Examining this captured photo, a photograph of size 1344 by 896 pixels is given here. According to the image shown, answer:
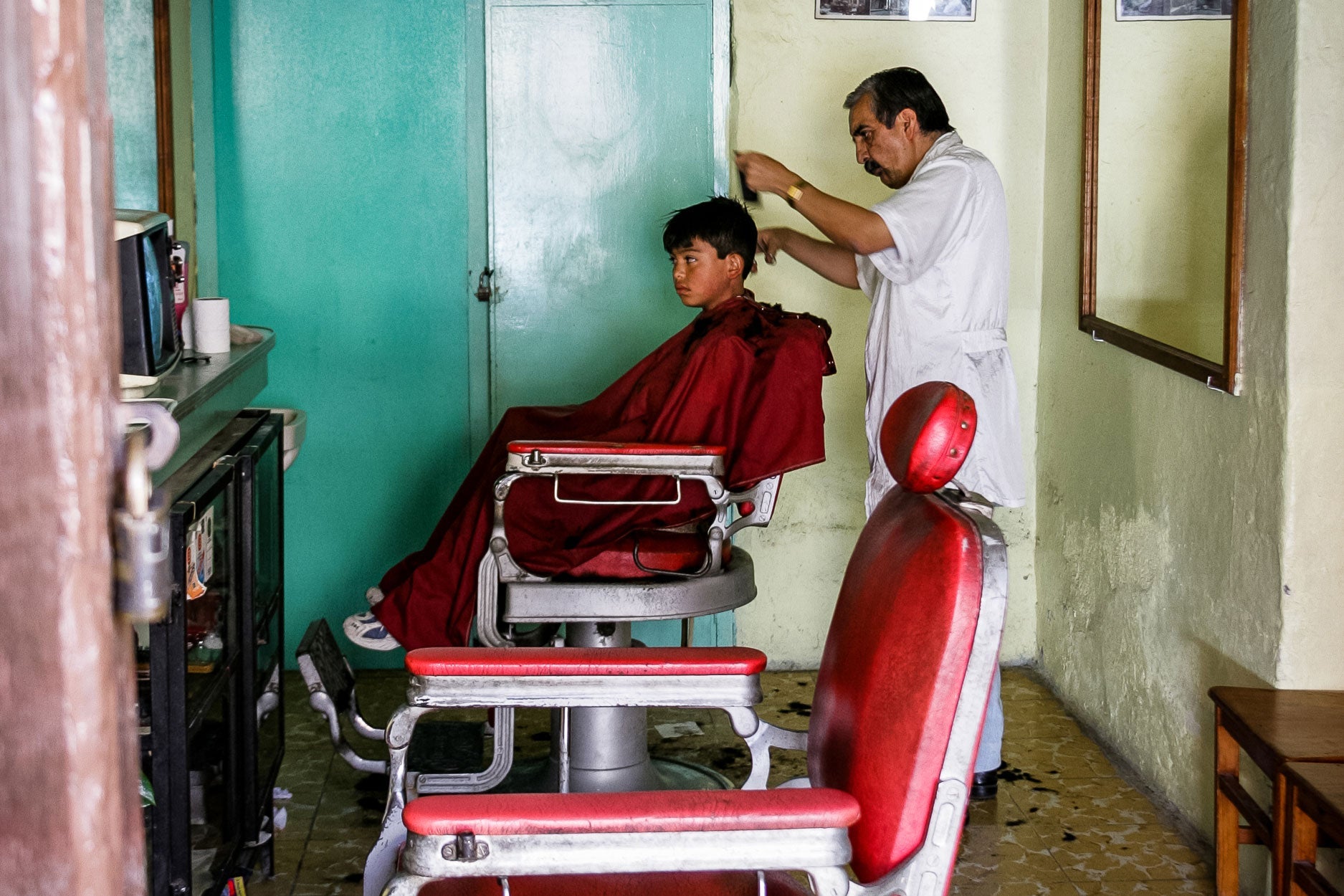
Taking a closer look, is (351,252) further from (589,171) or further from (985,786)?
(985,786)

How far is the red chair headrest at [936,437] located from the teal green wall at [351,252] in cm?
247

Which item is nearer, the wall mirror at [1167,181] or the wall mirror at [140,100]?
the wall mirror at [1167,181]

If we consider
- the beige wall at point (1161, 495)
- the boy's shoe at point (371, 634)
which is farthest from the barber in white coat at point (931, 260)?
the boy's shoe at point (371, 634)

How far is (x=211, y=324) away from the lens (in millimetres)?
2576

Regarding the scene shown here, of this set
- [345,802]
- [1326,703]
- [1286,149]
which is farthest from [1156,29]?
[345,802]

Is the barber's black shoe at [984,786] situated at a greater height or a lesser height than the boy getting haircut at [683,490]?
lesser

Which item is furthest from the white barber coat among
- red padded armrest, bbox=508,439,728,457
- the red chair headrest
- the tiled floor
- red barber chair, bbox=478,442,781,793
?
the red chair headrest

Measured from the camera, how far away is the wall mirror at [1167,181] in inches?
99.5

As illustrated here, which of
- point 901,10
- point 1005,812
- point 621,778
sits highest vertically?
point 901,10

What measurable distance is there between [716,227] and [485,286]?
94cm

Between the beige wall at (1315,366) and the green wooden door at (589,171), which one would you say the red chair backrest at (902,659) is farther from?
the green wooden door at (589,171)

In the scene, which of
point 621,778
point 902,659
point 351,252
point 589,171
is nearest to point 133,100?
point 351,252

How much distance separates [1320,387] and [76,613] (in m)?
2.24

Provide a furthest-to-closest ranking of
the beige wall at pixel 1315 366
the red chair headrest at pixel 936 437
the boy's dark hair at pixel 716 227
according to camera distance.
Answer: the boy's dark hair at pixel 716 227
the beige wall at pixel 1315 366
the red chair headrest at pixel 936 437
